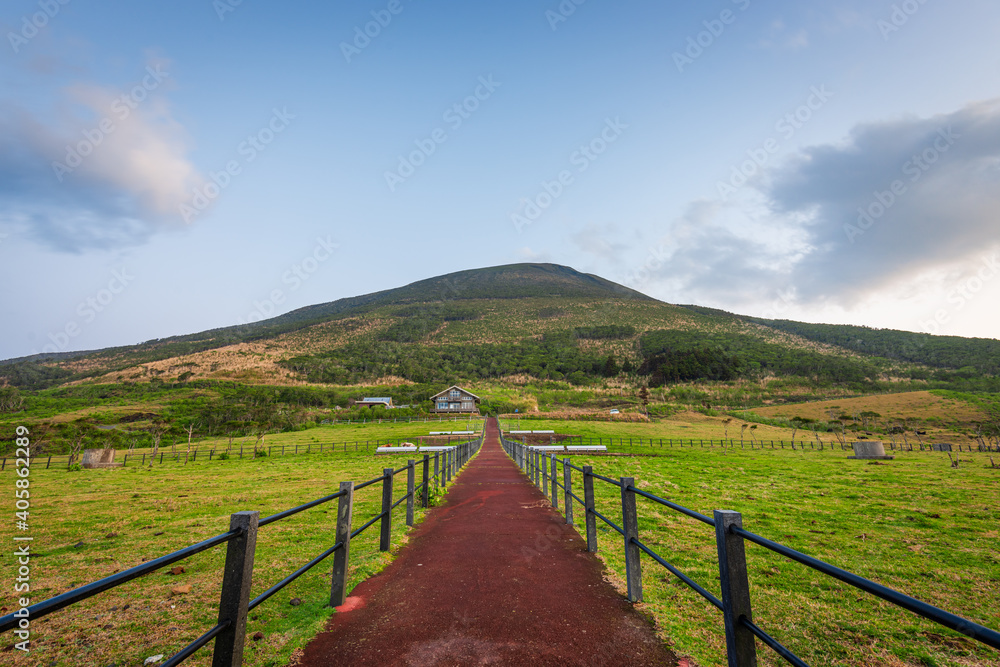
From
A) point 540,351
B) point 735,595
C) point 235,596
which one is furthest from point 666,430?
point 540,351

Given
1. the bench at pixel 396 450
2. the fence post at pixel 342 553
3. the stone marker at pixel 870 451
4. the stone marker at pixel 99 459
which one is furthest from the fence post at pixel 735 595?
the stone marker at pixel 99 459

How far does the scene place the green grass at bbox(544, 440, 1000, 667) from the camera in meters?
4.85

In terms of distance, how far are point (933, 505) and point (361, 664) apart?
1780 cm

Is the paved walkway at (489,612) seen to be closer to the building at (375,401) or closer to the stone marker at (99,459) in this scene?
the stone marker at (99,459)

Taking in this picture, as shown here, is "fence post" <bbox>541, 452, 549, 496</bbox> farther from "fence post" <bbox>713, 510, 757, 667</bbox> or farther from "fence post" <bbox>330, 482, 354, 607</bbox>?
"fence post" <bbox>713, 510, 757, 667</bbox>

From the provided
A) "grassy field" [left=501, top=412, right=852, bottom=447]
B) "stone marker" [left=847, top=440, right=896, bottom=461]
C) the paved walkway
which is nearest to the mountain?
"grassy field" [left=501, top=412, right=852, bottom=447]

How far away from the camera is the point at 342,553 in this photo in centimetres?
496

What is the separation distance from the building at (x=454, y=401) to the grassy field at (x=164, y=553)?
53.1 metres

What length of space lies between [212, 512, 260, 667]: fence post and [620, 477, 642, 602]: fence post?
3646 mm

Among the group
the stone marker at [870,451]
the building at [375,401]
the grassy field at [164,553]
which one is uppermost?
the building at [375,401]

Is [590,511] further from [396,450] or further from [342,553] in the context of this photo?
[396,450]

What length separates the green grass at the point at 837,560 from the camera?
4848 millimetres

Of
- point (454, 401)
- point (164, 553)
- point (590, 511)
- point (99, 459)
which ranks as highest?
point (454, 401)

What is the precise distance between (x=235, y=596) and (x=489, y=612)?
2639mm
